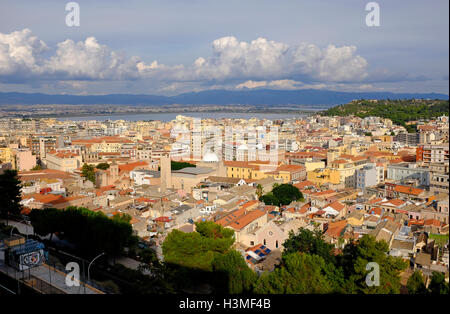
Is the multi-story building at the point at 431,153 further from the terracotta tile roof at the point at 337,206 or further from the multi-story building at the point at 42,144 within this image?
the multi-story building at the point at 42,144

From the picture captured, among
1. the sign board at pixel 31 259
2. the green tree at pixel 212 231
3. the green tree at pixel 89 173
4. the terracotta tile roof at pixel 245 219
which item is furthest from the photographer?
the green tree at pixel 89 173

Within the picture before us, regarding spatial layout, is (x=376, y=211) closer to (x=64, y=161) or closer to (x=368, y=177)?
(x=368, y=177)

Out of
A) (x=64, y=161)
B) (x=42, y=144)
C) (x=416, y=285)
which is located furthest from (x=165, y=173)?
(x=42, y=144)

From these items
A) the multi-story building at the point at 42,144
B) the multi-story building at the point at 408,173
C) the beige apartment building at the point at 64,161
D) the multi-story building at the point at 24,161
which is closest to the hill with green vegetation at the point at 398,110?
the multi-story building at the point at 408,173

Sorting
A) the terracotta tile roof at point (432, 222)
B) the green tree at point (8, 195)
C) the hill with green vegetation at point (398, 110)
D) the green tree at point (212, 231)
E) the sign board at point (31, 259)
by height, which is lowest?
the terracotta tile roof at point (432, 222)

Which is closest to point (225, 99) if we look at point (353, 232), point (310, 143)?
point (310, 143)

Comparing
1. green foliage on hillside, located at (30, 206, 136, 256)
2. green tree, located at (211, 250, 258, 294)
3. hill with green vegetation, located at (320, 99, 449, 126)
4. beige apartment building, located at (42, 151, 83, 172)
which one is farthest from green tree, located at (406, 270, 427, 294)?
hill with green vegetation, located at (320, 99, 449, 126)

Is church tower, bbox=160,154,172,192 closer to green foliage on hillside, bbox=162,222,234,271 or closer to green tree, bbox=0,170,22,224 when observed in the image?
green tree, bbox=0,170,22,224
